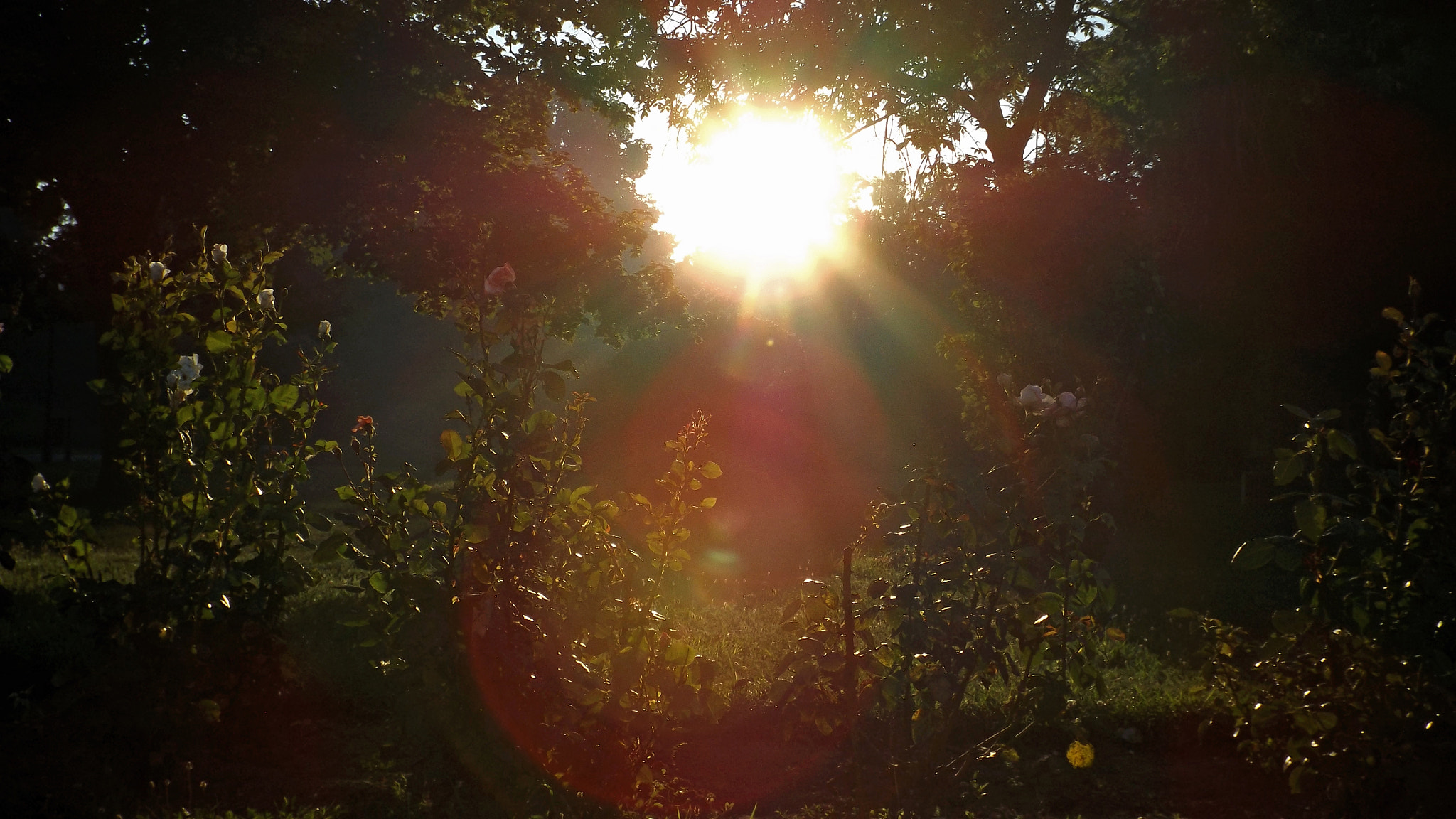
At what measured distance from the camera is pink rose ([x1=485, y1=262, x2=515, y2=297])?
12.7ft

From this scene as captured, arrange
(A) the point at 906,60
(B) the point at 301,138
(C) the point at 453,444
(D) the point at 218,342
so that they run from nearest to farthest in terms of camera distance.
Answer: (C) the point at 453,444, (D) the point at 218,342, (B) the point at 301,138, (A) the point at 906,60

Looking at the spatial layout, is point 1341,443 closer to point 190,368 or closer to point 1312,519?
point 1312,519

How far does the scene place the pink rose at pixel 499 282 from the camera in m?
3.86

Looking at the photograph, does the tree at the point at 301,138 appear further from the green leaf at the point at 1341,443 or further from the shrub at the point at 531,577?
the green leaf at the point at 1341,443

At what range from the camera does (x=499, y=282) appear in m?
3.87

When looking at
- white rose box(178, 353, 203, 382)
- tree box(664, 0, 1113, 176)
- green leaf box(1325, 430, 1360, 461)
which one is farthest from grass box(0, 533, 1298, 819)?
tree box(664, 0, 1113, 176)

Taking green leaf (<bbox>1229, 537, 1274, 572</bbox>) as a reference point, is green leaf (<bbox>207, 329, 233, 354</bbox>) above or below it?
above

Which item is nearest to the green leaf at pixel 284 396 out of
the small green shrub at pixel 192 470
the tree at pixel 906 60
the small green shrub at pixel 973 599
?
the small green shrub at pixel 192 470

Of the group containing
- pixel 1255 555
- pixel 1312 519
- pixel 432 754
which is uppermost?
pixel 1312 519

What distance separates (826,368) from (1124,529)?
1132 cm

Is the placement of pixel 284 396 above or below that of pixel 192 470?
above

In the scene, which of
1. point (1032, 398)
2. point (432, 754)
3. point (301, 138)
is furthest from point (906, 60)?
point (432, 754)

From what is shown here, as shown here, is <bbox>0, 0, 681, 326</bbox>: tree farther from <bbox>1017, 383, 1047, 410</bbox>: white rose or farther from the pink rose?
<bbox>1017, 383, 1047, 410</bbox>: white rose

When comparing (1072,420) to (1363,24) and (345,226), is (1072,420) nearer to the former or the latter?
(345,226)
